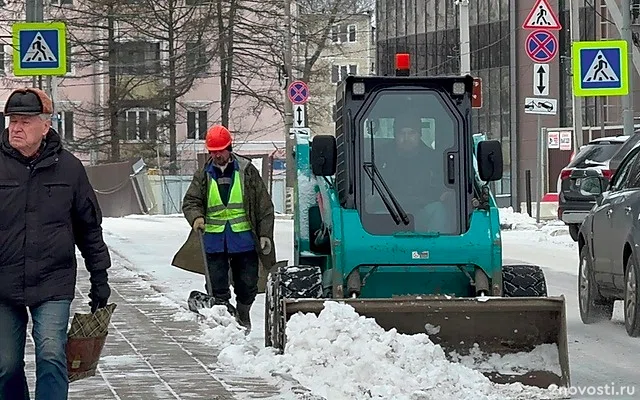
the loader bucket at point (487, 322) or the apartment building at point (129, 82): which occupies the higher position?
the apartment building at point (129, 82)

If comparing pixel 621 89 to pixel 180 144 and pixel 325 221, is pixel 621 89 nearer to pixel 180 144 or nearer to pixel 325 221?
pixel 325 221

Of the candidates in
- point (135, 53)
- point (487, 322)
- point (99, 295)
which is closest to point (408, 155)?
point (487, 322)

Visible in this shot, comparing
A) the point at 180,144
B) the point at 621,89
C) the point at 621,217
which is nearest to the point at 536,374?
the point at 621,217

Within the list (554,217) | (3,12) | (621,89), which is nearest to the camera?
(621,89)

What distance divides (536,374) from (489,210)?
4.72ft

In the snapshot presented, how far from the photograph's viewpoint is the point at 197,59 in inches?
1735

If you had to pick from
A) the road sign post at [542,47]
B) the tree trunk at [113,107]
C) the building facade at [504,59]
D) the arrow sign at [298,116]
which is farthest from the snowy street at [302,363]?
the tree trunk at [113,107]

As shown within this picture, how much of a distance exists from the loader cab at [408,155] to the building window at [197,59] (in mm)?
33906

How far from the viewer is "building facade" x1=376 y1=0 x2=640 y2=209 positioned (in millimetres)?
47625

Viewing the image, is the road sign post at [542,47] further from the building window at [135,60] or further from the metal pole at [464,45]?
the building window at [135,60]

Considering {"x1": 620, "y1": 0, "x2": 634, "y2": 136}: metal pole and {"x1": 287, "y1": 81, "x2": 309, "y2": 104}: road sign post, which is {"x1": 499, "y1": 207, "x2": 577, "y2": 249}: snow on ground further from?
{"x1": 287, "y1": 81, "x2": 309, "y2": 104}: road sign post

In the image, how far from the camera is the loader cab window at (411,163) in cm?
963

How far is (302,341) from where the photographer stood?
28.1 ft

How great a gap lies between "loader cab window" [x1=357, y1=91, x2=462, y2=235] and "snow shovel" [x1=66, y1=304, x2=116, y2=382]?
3468mm
